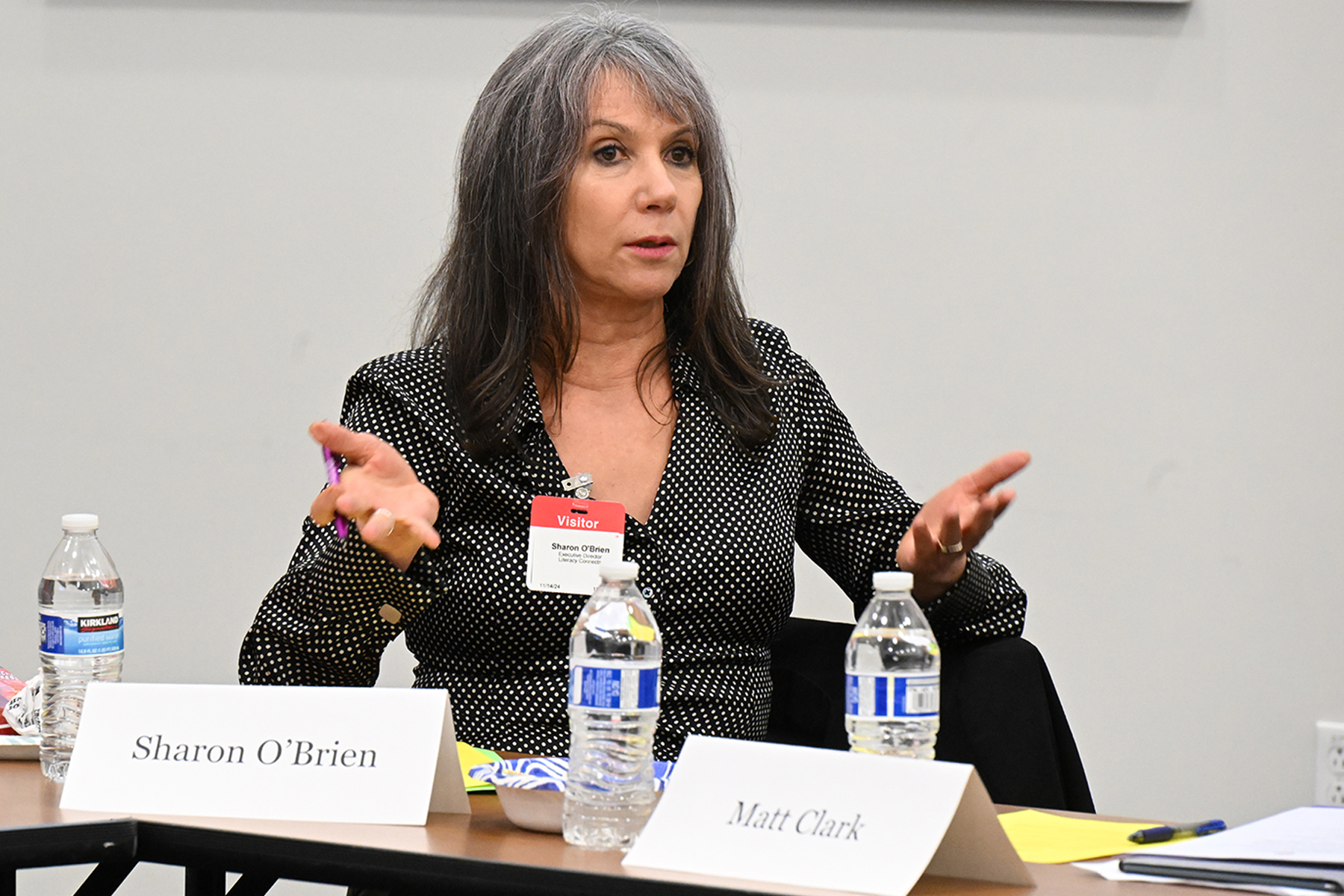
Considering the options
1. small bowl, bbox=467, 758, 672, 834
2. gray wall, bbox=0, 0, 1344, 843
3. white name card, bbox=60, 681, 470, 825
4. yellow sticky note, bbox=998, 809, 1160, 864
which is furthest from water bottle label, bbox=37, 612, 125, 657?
gray wall, bbox=0, 0, 1344, 843

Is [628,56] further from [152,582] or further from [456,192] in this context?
[152,582]

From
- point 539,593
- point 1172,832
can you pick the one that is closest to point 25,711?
point 539,593

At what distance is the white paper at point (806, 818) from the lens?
2.78ft

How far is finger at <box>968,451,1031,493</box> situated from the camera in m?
1.27

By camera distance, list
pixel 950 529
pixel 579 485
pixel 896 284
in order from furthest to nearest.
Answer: pixel 896 284
pixel 579 485
pixel 950 529

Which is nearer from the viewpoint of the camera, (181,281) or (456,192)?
(456,192)

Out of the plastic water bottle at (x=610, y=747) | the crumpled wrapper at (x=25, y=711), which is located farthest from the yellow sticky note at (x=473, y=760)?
the crumpled wrapper at (x=25, y=711)

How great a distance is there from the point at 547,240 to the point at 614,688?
85cm

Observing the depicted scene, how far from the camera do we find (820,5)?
2.31m

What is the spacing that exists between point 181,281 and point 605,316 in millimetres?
1053

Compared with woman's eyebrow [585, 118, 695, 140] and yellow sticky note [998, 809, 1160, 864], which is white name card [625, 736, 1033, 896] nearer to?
yellow sticky note [998, 809, 1160, 864]

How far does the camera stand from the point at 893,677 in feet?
3.14

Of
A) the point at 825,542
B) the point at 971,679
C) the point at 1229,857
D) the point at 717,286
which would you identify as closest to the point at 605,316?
the point at 717,286

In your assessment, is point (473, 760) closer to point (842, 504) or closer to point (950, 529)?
point (950, 529)
